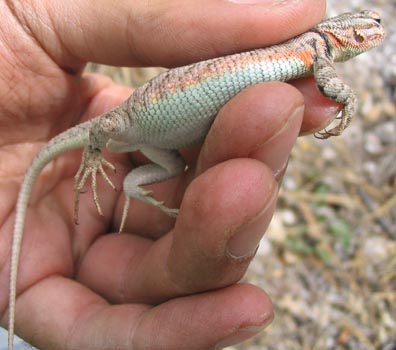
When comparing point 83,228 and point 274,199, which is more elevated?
point 274,199

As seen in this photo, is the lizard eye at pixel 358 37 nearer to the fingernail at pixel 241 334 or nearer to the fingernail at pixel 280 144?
the fingernail at pixel 280 144

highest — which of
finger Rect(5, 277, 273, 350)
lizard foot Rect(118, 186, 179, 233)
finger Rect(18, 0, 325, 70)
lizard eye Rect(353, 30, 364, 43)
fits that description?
finger Rect(18, 0, 325, 70)

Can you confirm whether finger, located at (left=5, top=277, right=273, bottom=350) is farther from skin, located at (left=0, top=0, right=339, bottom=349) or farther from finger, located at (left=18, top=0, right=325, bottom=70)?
finger, located at (left=18, top=0, right=325, bottom=70)

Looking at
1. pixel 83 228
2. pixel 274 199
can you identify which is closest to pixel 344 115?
pixel 274 199

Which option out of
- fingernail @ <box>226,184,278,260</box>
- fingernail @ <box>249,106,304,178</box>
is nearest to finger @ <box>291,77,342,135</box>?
fingernail @ <box>249,106,304,178</box>

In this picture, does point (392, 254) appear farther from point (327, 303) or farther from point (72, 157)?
point (72, 157)

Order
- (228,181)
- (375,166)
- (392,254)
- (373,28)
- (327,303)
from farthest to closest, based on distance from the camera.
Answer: (375,166)
(392,254)
(327,303)
(373,28)
(228,181)
